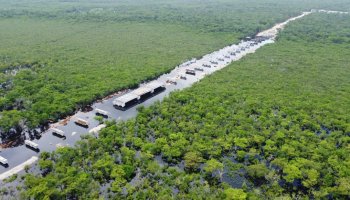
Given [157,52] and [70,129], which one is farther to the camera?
[157,52]

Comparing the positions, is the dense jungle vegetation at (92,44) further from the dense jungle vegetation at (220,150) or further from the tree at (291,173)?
the tree at (291,173)

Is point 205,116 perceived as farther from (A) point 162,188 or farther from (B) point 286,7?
(B) point 286,7

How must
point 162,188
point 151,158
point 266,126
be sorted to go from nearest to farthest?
point 162,188 → point 151,158 → point 266,126

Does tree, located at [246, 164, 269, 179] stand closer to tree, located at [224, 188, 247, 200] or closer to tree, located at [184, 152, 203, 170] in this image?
tree, located at [224, 188, 247, 200]

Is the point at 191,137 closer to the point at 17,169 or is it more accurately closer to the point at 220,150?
the point at 220,150

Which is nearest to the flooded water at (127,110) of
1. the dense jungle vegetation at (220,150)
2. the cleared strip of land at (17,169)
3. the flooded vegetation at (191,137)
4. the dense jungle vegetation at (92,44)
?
the flooded vegetation at (191,137)

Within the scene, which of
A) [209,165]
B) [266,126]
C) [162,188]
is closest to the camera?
[162,188]

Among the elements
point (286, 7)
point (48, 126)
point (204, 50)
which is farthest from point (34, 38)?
point (286, 7)
